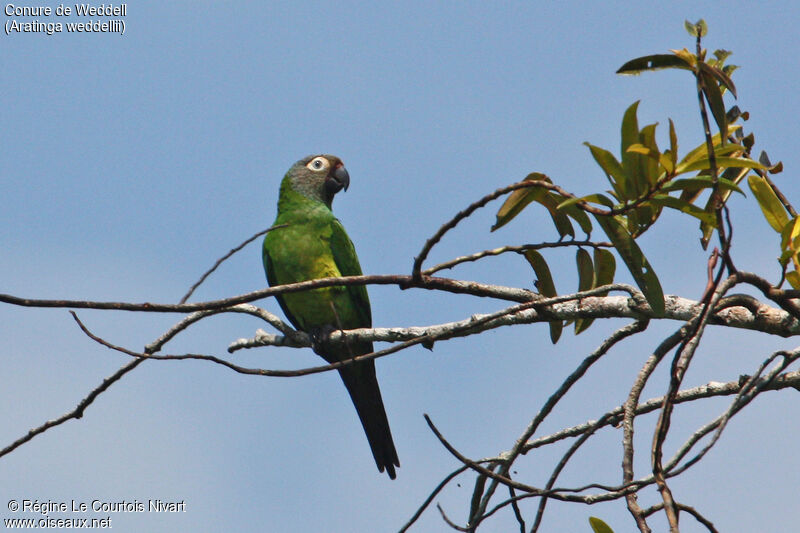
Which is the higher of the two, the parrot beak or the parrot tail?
the parrot beak

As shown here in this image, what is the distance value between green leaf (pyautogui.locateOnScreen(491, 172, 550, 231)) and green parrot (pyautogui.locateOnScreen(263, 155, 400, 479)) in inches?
106

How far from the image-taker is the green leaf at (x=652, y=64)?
7.47 ft

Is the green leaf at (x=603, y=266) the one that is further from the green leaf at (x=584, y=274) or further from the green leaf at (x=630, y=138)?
the green leaf at (x=630, y=138)

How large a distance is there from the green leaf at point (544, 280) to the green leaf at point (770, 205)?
0.81m

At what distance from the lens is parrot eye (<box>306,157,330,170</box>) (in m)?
6.82

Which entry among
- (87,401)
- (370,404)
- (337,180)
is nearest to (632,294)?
(87,401)

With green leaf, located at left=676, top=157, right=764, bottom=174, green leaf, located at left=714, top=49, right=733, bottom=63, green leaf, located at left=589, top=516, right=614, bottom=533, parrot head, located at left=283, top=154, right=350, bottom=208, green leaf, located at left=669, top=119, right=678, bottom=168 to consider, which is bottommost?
green leaf, located at left=589, top=516, right=614, bottom=533

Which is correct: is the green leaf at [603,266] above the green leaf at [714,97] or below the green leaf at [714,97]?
below

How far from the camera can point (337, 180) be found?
691cm

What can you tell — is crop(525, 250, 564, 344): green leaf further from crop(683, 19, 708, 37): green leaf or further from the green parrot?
the green parrot

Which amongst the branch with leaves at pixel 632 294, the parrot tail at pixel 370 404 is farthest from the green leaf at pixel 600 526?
the parrot tail at pixel 370 404

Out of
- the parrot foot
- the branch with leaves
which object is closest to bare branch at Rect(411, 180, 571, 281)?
the branch with leaves

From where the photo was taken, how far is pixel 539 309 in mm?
2938

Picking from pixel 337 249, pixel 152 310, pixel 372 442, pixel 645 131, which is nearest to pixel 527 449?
pixel 645 131
